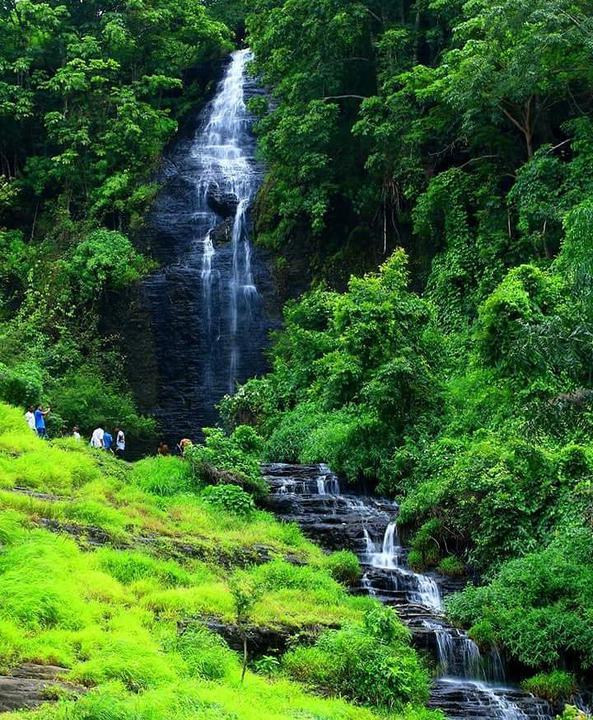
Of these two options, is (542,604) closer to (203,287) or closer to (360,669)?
(360,669)

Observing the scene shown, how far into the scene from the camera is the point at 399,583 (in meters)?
13.3

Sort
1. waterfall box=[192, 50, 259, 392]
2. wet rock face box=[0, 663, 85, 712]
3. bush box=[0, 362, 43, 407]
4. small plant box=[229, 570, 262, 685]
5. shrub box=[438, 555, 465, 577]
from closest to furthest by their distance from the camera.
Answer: wet rock face box=[0, 663, 85, 712]
small plant box=[229, 570, 262, 685]
shrub box=[438, 555, 465, 577]
bush box=[0, 362, 43, 407]
waterfall box=[192, 50, 259, 392]

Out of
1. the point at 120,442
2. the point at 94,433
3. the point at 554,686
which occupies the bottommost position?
the point at 554,686

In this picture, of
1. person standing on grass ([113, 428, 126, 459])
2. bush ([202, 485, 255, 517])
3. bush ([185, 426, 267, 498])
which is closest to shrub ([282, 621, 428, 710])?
bush ([202, 485, 255, 517])

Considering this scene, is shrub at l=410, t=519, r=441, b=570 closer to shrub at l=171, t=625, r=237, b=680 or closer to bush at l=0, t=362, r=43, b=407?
shrub at l=171, t=625, r=237, b=680

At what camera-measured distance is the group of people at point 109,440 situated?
21.7 meters

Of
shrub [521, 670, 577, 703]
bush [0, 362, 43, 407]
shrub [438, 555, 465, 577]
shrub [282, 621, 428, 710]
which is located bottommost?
shrub [521, 670, 577, 703]

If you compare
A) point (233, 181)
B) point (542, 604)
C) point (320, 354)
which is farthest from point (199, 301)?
point (542, 604)

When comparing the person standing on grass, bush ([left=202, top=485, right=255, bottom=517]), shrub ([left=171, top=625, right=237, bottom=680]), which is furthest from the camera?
the person standing on grass

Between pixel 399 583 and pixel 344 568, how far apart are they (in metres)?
0.98

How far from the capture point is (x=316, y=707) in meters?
7.92

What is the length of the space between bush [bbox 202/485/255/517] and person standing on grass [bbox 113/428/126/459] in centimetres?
886

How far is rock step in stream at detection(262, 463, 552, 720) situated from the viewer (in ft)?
32.7

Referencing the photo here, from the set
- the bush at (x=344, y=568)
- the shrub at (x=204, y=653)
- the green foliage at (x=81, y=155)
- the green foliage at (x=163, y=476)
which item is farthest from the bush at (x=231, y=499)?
the green foliage at (x=81, y=155)
